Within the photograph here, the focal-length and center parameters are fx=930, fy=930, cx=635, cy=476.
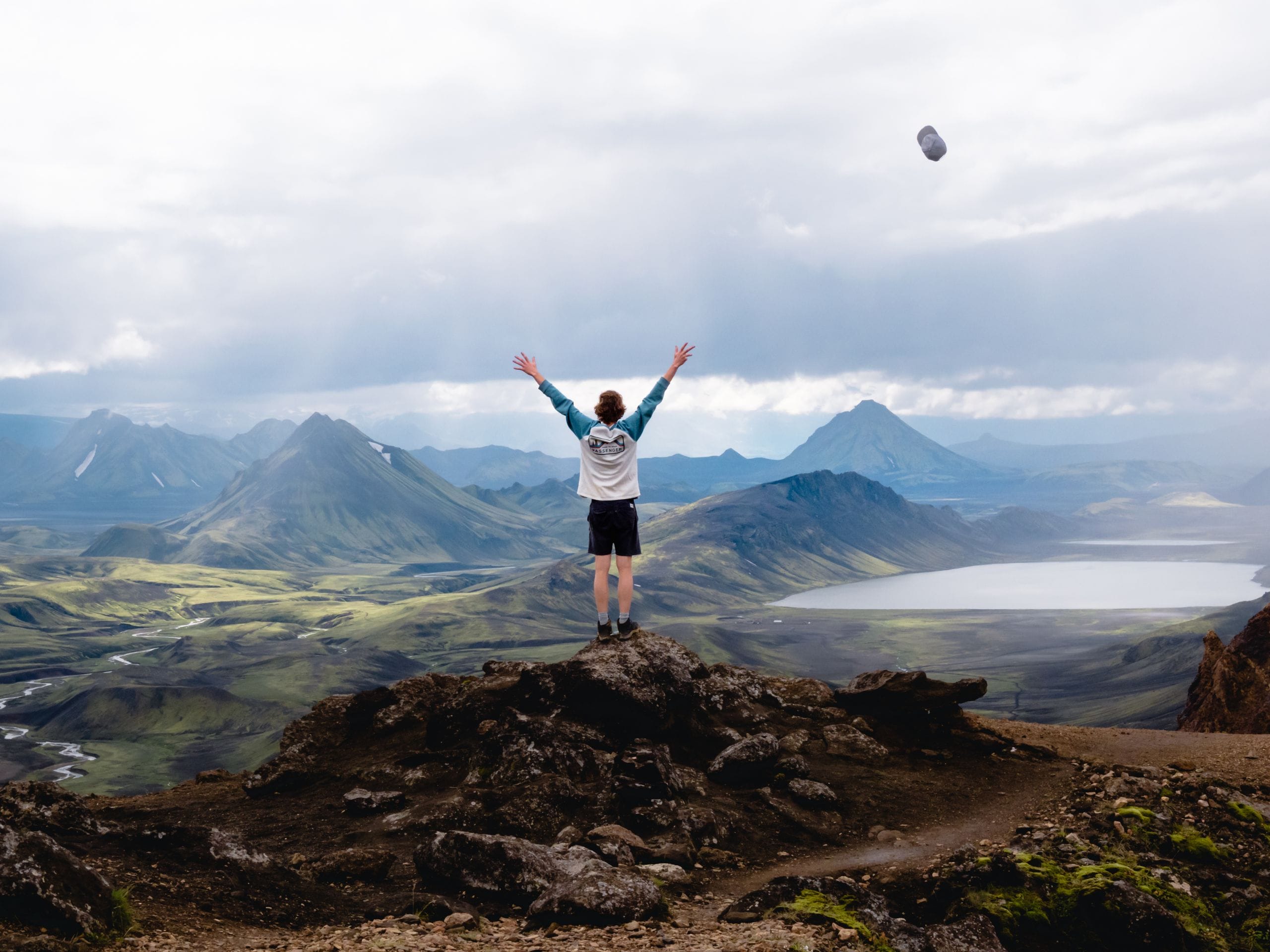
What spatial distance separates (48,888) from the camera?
12.5 m

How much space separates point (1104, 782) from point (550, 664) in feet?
44.3

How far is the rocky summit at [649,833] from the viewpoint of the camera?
13977 mm

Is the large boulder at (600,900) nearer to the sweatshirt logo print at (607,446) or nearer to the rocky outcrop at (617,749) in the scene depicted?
the rocky outcrop at (617,749)

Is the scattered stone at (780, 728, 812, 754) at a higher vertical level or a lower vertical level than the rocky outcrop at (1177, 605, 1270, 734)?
higher

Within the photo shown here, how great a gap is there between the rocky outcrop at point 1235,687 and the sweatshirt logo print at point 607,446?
4051 centimetres

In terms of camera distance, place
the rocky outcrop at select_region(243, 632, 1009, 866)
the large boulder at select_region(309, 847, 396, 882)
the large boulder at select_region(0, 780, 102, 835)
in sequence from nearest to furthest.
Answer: the large boulder at select_region(309, 847, 396, 882) → the large boulder at select_region(0, 780, 102, 835) → the rocky outcrop at select_region(243, 632, 1009, 866)

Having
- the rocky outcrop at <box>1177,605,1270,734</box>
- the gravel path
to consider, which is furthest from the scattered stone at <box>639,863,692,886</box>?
the rocky outcrop at <box>1177,605,1270,734</box>

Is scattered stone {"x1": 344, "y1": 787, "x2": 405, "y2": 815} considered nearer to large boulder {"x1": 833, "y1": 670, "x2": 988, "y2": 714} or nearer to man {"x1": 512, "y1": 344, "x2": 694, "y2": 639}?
man {"x1": 512, "y1": 344, "x2": 694, "y2": 639}

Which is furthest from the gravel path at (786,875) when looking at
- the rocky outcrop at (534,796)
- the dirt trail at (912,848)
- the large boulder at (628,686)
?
the large boulder at (628,686)

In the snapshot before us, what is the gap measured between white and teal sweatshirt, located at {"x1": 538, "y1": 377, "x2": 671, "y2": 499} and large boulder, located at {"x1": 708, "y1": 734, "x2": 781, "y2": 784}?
22.2 ft

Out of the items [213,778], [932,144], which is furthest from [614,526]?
[932,144]

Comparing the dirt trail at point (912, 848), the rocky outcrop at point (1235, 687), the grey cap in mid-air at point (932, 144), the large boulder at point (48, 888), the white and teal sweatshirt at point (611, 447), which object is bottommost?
the rocky outcrop at point (1235, 687)

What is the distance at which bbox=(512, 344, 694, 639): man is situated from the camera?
19547mm

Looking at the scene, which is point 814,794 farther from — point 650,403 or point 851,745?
point 650,403
